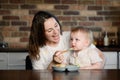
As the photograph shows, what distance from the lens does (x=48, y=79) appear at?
1.56 meters

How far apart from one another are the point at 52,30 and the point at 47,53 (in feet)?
0.63

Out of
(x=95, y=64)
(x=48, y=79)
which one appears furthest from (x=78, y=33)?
(x=48, y=79)

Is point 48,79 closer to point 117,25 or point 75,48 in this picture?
point 75,48

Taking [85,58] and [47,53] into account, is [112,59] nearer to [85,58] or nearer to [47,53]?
[47,53]

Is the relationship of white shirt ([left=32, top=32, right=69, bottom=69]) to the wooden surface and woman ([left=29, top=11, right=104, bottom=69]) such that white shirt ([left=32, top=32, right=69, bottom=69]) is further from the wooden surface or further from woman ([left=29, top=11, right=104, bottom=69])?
the wooden surface

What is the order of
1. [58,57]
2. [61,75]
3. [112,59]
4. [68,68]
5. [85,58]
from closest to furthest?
[61,75] → [68,68] → [58,57] → [85,58] → [112,59]

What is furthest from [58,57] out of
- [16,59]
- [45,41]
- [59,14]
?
[59,14]

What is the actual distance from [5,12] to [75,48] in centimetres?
224

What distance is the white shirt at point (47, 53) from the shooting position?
91.8 inches

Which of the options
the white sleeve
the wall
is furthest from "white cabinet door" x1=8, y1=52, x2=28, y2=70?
the white sleeve

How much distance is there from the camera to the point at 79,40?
2.25 metres

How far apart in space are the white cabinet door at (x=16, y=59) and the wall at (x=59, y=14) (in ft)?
1.54

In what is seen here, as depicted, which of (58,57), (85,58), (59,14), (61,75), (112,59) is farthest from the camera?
(59,14)

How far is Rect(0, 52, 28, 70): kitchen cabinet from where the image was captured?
3779 millimetres
